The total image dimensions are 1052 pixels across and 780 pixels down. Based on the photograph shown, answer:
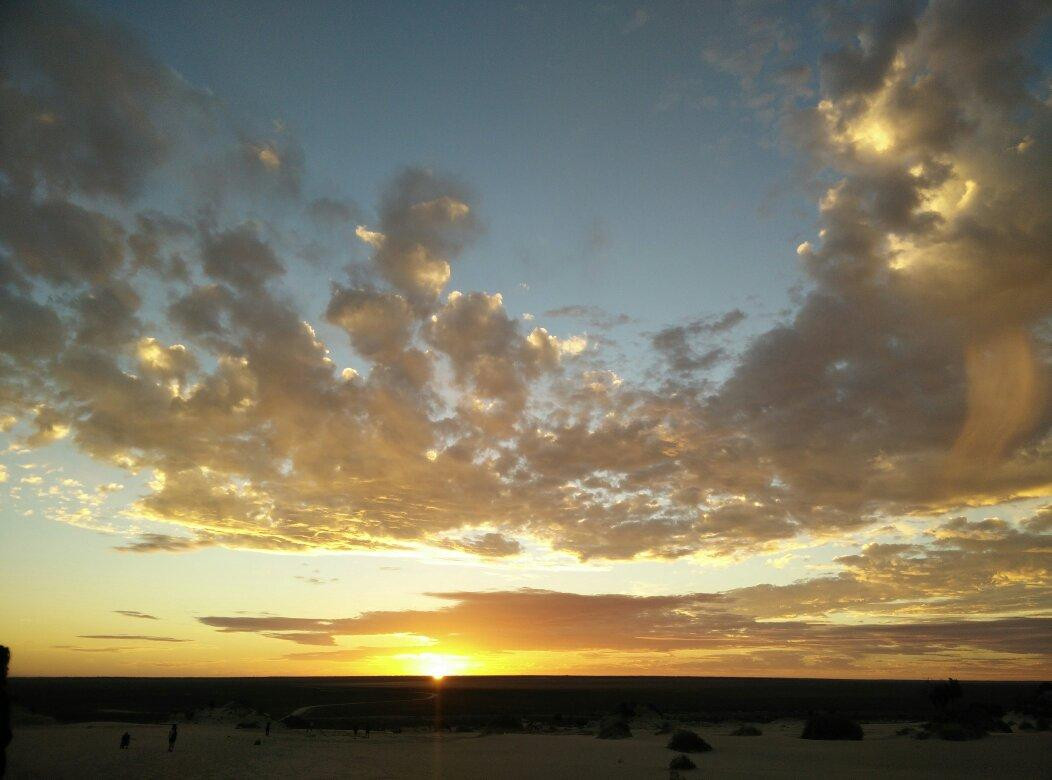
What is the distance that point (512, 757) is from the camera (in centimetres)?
3925

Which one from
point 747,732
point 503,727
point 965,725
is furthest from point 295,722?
point 965,725

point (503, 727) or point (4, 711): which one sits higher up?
point (4, 711)

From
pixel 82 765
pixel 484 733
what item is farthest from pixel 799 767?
pixel 82 765

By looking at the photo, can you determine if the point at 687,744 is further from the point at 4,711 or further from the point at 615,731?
the point at 4,711

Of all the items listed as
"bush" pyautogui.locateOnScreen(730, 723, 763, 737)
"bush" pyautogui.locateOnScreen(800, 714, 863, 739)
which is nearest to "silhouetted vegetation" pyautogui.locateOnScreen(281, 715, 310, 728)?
"bush" pyautogui.locateOnScreen(730, 723, 763, 737)

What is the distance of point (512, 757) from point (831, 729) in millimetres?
22921

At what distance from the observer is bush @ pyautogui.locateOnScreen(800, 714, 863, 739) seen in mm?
43438

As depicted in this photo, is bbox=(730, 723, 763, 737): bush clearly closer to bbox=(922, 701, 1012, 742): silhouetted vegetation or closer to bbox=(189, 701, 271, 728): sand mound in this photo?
bbox=(922, 701, 1012, 742): silhouetted vegetation

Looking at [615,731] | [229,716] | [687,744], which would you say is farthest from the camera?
[229,716]

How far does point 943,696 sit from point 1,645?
66.6 m

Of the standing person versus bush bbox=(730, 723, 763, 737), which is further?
bush bbox=(730, 723, 763, 737)

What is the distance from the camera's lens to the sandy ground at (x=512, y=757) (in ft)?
104

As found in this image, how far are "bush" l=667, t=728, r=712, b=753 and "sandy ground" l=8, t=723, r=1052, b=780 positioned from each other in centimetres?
81

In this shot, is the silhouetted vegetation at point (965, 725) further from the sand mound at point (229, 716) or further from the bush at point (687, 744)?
the sand mound at point (229, 716)
